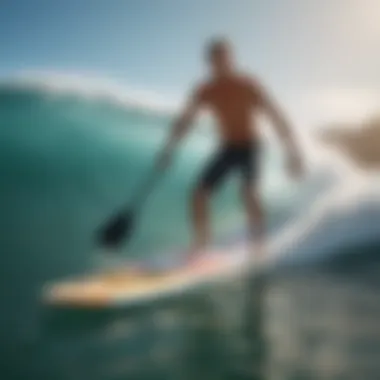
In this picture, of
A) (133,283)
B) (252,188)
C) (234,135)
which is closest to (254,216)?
(252,188)

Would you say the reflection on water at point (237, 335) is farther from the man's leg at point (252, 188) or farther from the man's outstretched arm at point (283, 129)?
the man's outstretched arm at point (283, 129)

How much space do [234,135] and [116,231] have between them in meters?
0.30

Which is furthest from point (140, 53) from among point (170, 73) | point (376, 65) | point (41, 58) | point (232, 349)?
point (232, 349)

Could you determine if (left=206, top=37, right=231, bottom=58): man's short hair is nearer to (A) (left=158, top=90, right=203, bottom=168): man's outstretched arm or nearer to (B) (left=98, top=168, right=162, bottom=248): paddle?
(A) (left=158, top=90, right=203, bottom=168): man's outstretched arm

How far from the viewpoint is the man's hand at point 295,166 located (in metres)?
1.55

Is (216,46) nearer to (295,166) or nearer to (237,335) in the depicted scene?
(295,166)

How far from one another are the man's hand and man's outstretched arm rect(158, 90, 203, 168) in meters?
0.21

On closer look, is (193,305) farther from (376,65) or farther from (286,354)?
(376,65)

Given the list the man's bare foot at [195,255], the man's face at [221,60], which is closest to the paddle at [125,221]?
the man's bare foot at [195,255]

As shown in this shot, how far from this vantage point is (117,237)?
1.54 metres

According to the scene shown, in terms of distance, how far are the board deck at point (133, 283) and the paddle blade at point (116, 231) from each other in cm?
6

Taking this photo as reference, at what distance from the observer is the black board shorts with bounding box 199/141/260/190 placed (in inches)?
61.0

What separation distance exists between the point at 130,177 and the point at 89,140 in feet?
0.38

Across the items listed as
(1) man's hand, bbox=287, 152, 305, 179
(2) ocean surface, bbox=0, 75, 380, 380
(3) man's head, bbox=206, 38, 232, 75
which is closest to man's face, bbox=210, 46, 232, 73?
(3) man's head, bbox=206, 38, 232, 75
